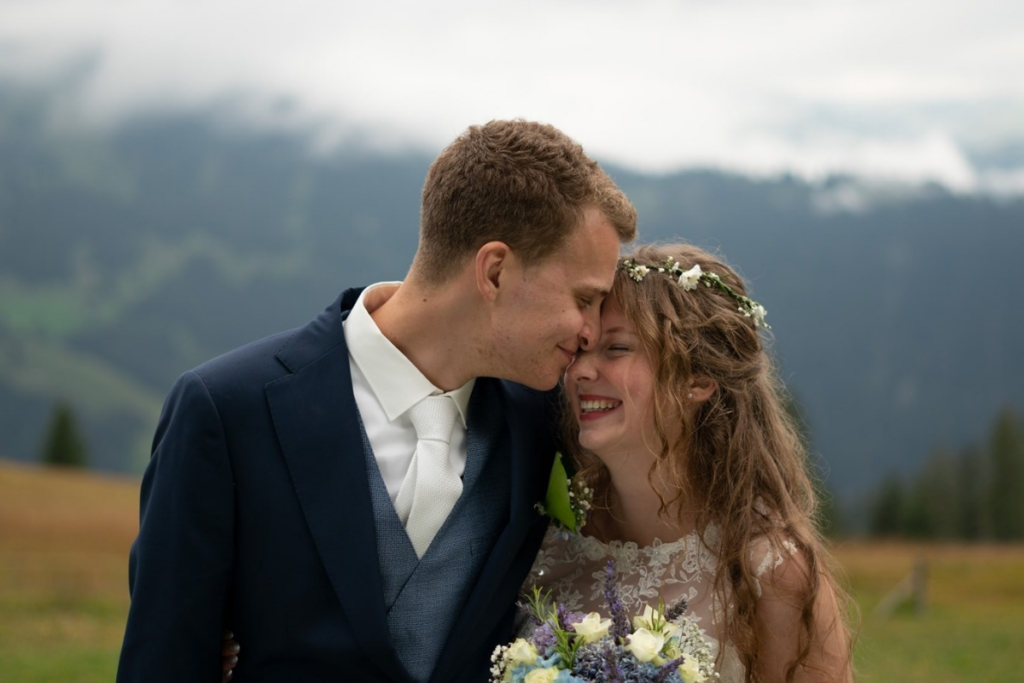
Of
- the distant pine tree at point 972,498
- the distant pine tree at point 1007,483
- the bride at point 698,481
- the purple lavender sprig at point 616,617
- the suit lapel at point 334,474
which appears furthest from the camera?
the distant pine tree at point 972,498

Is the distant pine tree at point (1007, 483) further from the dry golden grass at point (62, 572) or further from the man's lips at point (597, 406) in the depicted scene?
the man's lips at point (597, 406)

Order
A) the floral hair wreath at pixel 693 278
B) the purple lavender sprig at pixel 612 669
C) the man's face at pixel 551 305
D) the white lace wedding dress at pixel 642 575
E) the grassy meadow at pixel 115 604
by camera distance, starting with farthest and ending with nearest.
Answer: the grassy meadow at pixel 115 604 < the floral hair wreath at pixel 693 278 < the white lace wedding dress at pixel 642 575 < the man's face at pixel 551 305 < the purple lavender sprig at pixel 612 669

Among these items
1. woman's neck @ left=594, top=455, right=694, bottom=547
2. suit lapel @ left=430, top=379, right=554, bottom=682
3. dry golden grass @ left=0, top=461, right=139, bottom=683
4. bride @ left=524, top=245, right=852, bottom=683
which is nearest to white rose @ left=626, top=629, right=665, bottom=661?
suit lapel @ left=430, top=379, right=554, bottom=682

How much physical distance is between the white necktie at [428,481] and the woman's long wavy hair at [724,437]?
2.93 feet

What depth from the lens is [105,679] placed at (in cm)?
1324

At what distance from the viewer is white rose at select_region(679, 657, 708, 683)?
12.2 ft

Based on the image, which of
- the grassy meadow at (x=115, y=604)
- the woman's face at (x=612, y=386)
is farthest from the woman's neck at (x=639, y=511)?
the grassy meadow at (x=115, y=604)

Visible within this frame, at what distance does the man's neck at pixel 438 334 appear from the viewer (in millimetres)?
4383

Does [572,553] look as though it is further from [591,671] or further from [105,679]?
[105,679]

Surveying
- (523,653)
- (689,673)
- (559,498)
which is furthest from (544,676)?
(559,498)

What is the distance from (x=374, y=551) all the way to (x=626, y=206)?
173 centimetres

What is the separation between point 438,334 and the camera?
442 centimetres

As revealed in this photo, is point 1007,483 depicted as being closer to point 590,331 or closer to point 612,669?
point 590,331

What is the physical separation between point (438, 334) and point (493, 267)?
1.19ft
